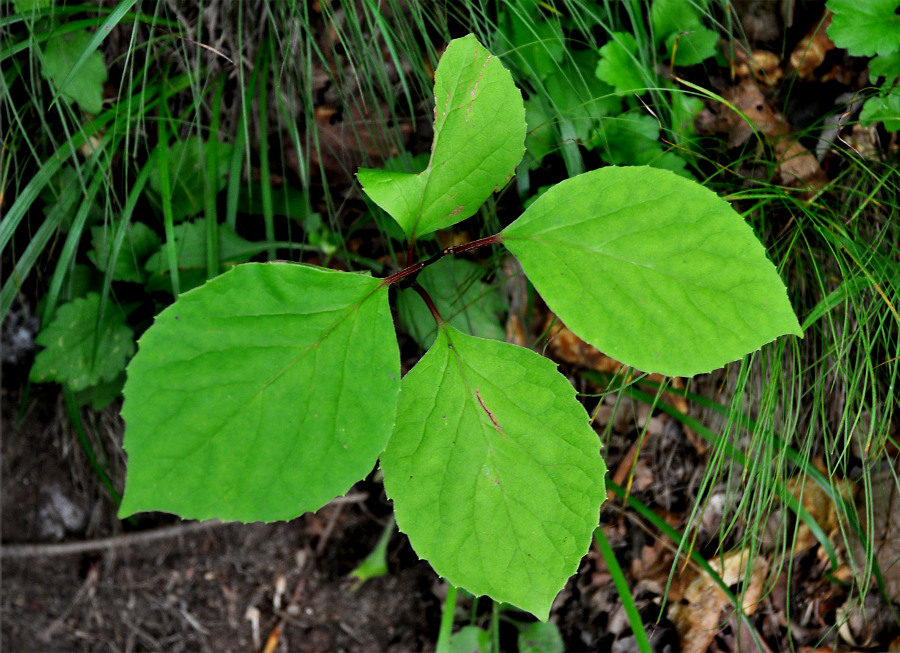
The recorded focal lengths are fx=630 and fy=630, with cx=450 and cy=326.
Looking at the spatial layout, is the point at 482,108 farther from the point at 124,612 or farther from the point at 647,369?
the point at 124,612

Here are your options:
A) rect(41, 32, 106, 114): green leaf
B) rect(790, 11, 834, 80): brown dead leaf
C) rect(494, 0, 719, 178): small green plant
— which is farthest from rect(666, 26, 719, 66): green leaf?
rect(41, 32, 106, 114): green leaf

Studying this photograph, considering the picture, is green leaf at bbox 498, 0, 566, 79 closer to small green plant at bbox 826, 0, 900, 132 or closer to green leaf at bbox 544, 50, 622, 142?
green leaf at bbox 544, 50, 622, 142

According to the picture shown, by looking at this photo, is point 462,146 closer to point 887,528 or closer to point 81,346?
point 81,346

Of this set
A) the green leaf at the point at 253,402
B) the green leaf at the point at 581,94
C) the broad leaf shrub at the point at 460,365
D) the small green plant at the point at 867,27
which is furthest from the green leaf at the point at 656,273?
the small green plant at the point at 867,27

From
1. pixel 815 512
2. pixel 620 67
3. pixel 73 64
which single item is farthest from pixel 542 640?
pixel 73 64

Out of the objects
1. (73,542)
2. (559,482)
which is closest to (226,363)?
(559,482)

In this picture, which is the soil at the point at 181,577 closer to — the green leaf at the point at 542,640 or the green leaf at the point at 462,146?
the green leaf at the point at 542,640

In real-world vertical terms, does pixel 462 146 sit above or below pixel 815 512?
above
